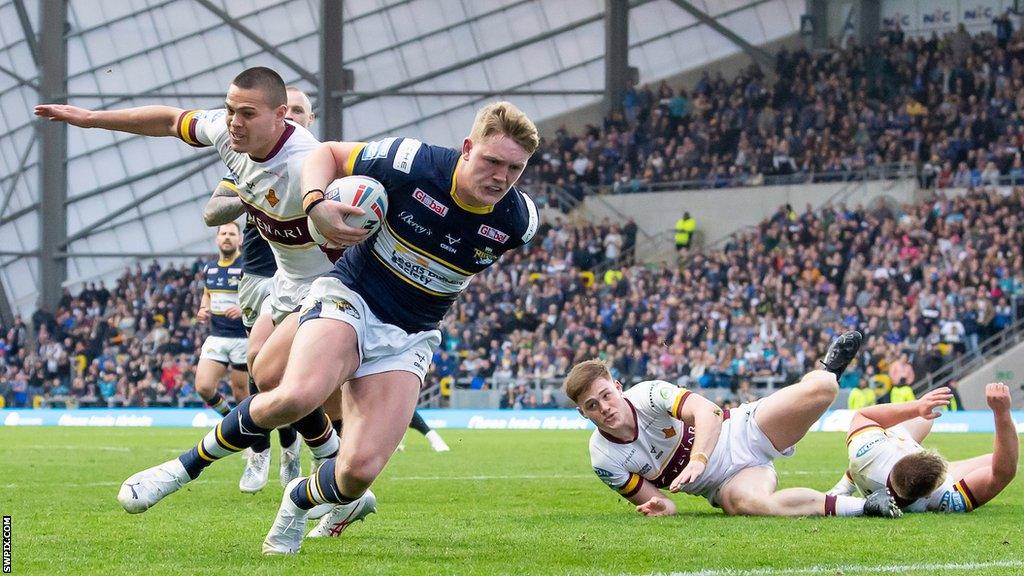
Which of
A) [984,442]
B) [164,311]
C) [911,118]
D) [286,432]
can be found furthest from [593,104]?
[286,432]

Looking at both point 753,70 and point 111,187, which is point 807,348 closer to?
point 753,70

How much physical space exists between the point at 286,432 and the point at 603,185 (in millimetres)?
31793

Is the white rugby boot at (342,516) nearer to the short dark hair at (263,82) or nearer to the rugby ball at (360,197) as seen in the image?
the rugby ball at (360,197)

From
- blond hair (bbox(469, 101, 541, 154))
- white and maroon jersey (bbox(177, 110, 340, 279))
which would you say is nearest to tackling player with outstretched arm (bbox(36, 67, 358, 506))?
white and maroon jersey (bbox(177, 110, 340, 279))

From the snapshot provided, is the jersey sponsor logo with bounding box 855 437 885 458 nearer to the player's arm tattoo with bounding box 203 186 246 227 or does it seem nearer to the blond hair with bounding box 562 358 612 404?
the blond hair with bounding box 562 358 612 404

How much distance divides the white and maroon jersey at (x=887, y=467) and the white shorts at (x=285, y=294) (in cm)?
363

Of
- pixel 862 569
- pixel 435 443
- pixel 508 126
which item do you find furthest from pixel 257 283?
pixel 435 443

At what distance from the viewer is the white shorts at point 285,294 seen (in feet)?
29.8

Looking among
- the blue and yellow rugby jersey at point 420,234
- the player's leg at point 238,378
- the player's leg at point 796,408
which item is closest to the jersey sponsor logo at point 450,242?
the blue and yellow rugby jersey at point 420,234

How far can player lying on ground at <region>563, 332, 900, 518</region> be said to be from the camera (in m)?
8.78

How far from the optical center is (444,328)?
115 ft

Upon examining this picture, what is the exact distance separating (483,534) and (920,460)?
2747mm

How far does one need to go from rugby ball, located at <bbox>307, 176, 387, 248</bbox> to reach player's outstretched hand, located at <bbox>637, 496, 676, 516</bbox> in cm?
317

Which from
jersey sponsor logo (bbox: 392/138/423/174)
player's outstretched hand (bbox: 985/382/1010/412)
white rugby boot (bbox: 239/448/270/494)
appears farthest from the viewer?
white rugby boot (bbox: 239/448/270/494)
